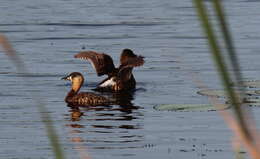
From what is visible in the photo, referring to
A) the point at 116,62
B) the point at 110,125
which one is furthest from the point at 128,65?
the point at 110,125

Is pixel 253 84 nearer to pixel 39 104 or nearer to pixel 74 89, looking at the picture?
pixel 74 89

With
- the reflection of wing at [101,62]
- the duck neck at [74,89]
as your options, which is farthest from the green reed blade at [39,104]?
the reflection of wing at [101,62]

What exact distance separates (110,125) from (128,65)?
3.54 m

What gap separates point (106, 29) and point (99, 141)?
42.4ft

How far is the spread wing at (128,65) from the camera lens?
43.5 ft

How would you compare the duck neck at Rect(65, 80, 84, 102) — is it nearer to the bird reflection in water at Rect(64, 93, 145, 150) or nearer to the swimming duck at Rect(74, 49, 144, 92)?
the bird reflection in water at Rect(64, 93, 145, 150)

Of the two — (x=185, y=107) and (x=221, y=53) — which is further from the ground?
(x=221, y=53)

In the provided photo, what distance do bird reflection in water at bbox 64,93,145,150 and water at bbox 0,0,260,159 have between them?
0.01 meters

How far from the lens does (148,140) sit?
8867 millimetres

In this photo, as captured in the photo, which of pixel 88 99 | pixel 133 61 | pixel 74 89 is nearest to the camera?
pixel 88 99

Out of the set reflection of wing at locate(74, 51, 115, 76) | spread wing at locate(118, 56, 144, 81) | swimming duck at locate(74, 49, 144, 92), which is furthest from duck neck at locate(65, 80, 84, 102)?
reflection of wing at locate(74, 51, 115, 76)

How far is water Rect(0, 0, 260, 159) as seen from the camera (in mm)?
8477

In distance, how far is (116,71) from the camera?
45.8 ft

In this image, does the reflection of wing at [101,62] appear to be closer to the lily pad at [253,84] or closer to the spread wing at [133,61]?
the spread wing at [133,61]
